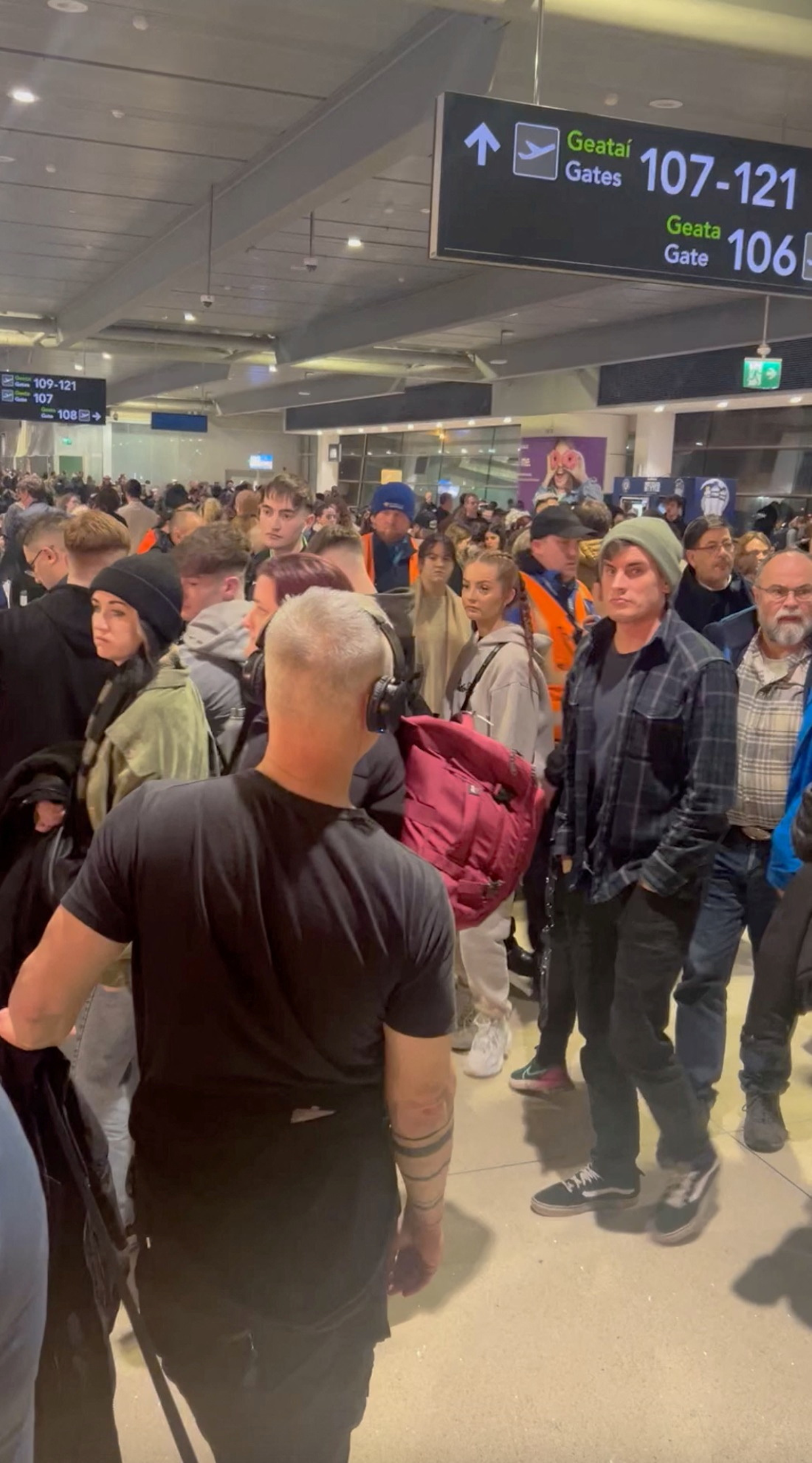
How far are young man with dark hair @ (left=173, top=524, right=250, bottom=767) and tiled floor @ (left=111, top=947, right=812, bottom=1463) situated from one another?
1412 millimetres

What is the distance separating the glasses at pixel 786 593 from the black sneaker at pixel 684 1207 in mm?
1572

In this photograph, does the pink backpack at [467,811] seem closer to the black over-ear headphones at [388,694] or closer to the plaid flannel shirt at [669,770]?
the plaid flannel shirt at [669,770]

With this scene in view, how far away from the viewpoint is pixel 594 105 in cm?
675

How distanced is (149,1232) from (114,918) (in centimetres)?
47

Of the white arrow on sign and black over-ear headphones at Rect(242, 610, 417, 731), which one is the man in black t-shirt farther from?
the white arrow on sign

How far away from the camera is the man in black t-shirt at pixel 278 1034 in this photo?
54.6 inches

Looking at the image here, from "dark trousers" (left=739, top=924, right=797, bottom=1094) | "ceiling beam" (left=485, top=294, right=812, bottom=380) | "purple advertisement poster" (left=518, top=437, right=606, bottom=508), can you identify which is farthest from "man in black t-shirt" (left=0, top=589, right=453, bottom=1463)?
"purple advertisement poster" (left=518, top=437, right=606, bottom=508)

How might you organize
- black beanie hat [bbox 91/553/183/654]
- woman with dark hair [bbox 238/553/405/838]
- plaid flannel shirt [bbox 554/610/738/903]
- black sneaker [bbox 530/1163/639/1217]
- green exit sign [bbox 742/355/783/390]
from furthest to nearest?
green exit sign [bbox 742/355/783/390]
black sneaker [bbox 530/1163/639/1217]
plaid flannel shirt [bbox 554/610/738/903]
black beanie hat [bbox 91/553/183/654]
woman with dark hair [bbox 238/553/405/838]

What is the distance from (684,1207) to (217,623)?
1996 millimetres

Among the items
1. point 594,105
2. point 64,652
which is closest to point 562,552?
point 64,652

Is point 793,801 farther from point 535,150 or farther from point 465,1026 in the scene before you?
point 535,150

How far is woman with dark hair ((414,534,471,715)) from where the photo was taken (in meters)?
4.42

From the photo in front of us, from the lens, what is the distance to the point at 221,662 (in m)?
2.96

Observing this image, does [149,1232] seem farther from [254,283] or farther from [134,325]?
[134,325]
